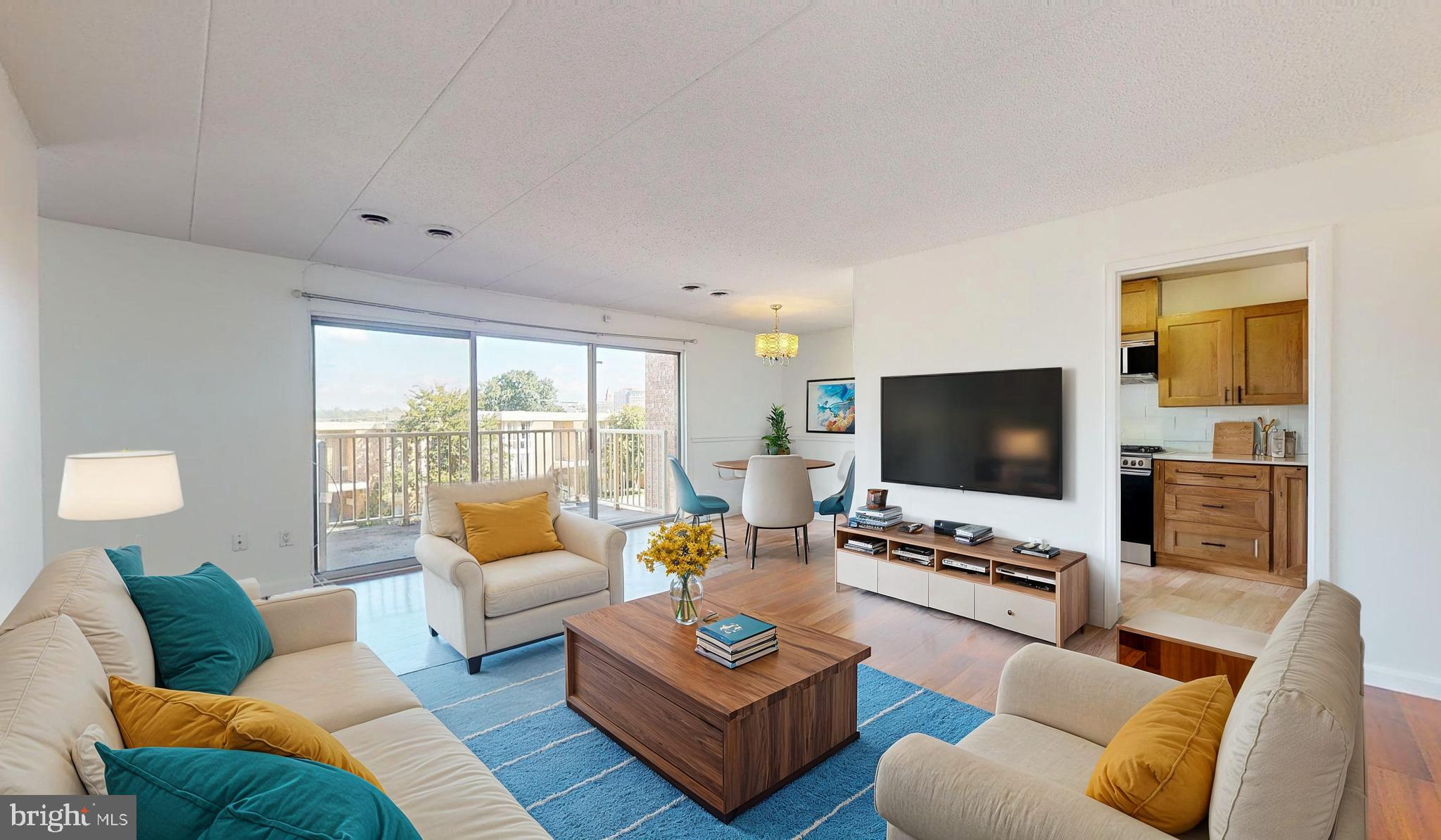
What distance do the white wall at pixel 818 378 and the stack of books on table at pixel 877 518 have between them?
2892 millimetres

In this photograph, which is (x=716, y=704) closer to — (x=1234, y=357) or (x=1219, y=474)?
(x=1219, y=474)

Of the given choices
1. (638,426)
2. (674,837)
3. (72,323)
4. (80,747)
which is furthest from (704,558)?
(638,426)

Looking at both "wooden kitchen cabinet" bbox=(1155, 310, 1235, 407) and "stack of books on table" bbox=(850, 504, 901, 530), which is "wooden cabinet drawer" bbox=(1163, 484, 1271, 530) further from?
"stack of books on table" bbox=(850, 504, 901, 530)

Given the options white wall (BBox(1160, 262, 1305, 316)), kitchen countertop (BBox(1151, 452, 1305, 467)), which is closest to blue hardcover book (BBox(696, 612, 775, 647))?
kitchen countertop (BBox(1151, 452, 1305, 467))

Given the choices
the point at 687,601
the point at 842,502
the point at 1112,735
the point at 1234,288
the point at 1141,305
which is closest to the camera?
the point at 1112,735

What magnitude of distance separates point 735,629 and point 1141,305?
468cm

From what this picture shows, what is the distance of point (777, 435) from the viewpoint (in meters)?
7.36

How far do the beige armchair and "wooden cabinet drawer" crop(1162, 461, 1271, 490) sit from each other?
4341 mm

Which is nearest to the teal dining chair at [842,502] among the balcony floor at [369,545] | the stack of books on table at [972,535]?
the stack of books on table at [972,535]

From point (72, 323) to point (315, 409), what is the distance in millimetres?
1307

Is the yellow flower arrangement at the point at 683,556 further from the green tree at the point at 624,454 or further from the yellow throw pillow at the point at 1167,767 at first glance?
the green tree at the point at 624,454

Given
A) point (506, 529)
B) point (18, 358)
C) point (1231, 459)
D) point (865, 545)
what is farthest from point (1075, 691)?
point (1231, 459)

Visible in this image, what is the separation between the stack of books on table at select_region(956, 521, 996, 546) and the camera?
11.6 feet

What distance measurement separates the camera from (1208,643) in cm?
220
